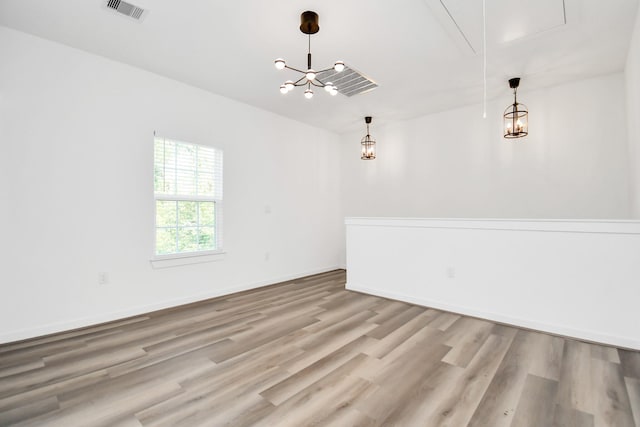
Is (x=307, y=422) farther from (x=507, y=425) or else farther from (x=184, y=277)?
(x=184, y=277)

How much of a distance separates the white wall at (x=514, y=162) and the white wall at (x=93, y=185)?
260cm

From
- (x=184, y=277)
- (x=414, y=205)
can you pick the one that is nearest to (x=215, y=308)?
(x=184, y=277)

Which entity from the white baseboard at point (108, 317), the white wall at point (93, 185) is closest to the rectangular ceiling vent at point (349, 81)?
the white wall at point (93, 185)

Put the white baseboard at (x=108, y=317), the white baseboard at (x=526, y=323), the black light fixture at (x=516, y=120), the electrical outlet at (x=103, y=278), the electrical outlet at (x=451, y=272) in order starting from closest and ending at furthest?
the white baseboard at (x=526, y=323), the white baseboard at (x=108, y=317), the electrical outlet at (x=103, y=278), the electrical outlet at (x=451, y=272), the black light fixture at (x=516, y=120)

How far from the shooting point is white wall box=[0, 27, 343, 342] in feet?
9.09

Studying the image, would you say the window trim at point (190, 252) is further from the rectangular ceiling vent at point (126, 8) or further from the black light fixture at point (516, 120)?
the black light fixture at point (516, 120)

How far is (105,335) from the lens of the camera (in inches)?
113

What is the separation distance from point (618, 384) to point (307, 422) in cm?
211

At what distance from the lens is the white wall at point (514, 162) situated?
372 cm

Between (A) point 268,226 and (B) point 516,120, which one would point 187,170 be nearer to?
(A) point 268,226

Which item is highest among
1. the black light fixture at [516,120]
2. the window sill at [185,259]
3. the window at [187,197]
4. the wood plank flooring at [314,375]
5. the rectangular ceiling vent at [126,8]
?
the rectangular ceiling vent at [126,8]

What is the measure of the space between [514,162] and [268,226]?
12.5ft

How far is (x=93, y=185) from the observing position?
125 inches

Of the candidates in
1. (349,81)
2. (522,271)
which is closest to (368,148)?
(349,81)
